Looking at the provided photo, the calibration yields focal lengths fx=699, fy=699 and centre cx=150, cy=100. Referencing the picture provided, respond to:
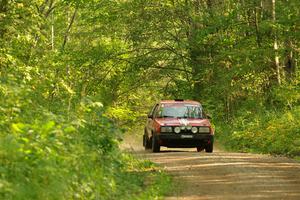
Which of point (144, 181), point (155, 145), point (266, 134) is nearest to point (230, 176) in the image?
point (144, 181)

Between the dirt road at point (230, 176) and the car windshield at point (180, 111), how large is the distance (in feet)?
10.5

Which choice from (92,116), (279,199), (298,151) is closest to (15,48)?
(298,151)

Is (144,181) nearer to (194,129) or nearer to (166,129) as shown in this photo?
(166,129)

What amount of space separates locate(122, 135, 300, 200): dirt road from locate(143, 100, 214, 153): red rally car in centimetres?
206

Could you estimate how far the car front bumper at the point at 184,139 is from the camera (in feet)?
69.2

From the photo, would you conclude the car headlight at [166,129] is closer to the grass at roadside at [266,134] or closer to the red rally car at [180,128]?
the red rally car at [180,128]

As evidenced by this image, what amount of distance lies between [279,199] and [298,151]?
9.34 meters

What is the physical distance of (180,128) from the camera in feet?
69.5

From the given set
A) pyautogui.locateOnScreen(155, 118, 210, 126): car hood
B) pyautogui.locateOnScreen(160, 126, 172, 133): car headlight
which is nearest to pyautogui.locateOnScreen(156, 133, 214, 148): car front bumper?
pyautogui.locateOnScreen(160, 126, 172, 133): car headlight

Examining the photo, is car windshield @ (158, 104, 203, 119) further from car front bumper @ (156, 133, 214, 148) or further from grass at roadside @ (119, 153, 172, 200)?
grass at roadside @ (119, 153, 172, 200)

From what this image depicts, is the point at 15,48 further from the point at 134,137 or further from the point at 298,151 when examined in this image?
the point at 134,137

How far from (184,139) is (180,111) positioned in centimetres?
140

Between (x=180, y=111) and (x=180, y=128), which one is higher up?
(x=180, y=111)

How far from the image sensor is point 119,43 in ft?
122
